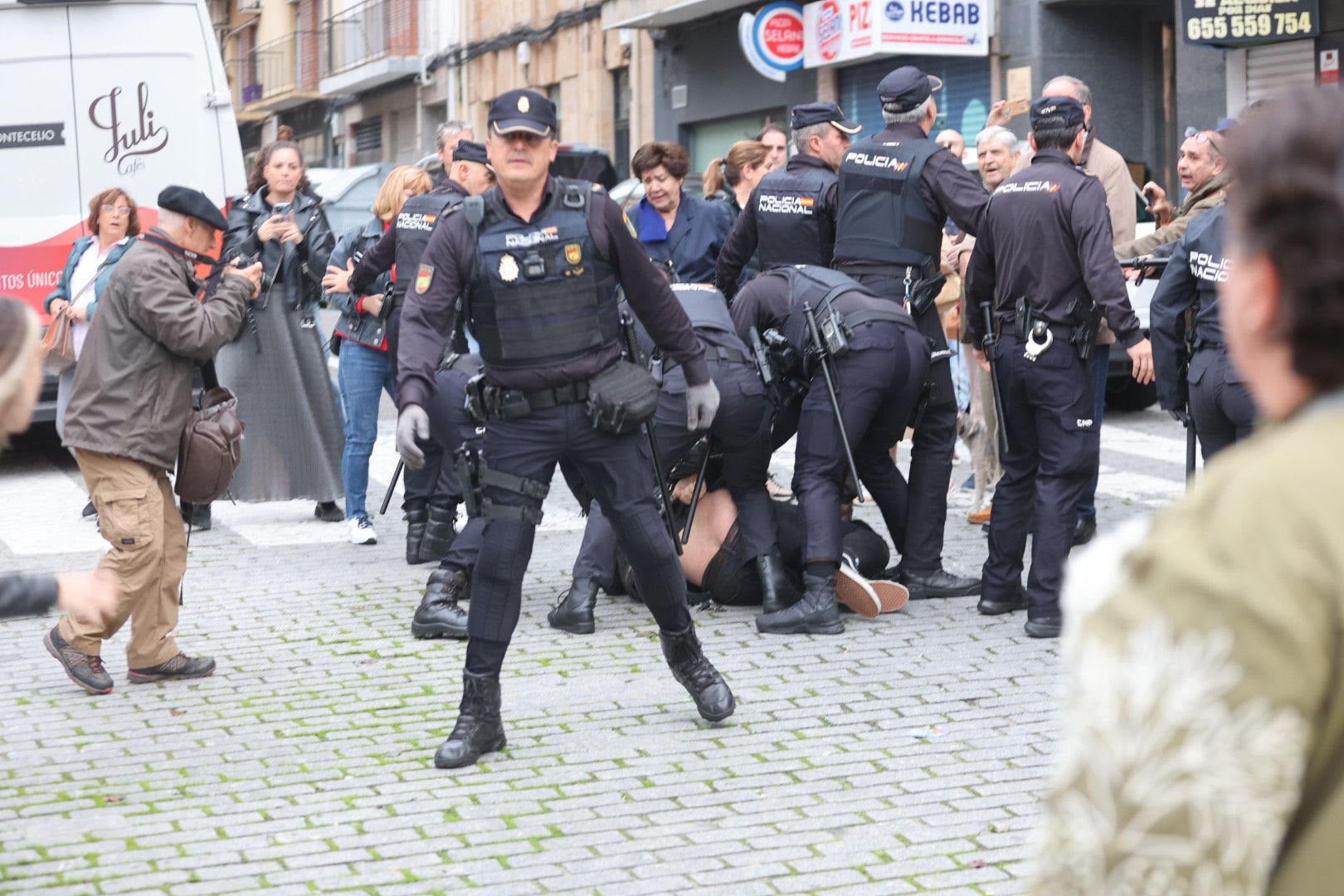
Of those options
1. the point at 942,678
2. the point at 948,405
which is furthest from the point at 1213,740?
the point at 948,405

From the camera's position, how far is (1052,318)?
6516 mm

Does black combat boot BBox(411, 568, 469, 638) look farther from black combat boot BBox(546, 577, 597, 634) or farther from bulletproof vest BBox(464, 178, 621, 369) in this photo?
bulletproof vest BBox(464, 178, 621, 369)

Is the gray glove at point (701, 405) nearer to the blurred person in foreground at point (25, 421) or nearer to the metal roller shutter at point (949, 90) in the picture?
the blurred person in foreground at point (25, 421)

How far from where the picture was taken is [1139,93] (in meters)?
19.7

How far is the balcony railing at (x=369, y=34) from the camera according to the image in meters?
39.4

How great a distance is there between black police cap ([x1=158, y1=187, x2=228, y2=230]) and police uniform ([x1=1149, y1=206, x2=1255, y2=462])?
323cm

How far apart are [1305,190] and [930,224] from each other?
5912mm

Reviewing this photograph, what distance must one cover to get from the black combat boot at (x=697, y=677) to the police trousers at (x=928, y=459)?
2138 millimetres

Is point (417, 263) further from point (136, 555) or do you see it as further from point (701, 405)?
point (701, 405)

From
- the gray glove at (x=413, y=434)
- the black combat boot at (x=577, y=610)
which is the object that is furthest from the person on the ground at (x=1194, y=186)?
the gray glove at (x=413, y=434)

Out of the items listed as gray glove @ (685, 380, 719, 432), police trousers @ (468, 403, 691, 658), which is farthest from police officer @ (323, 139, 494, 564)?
police trousers @ (468, 403, 691, 658)

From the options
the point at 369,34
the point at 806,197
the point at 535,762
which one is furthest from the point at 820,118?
the point at 369,34

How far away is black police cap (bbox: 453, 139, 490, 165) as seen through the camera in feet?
26.1

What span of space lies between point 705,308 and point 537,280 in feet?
6.44
